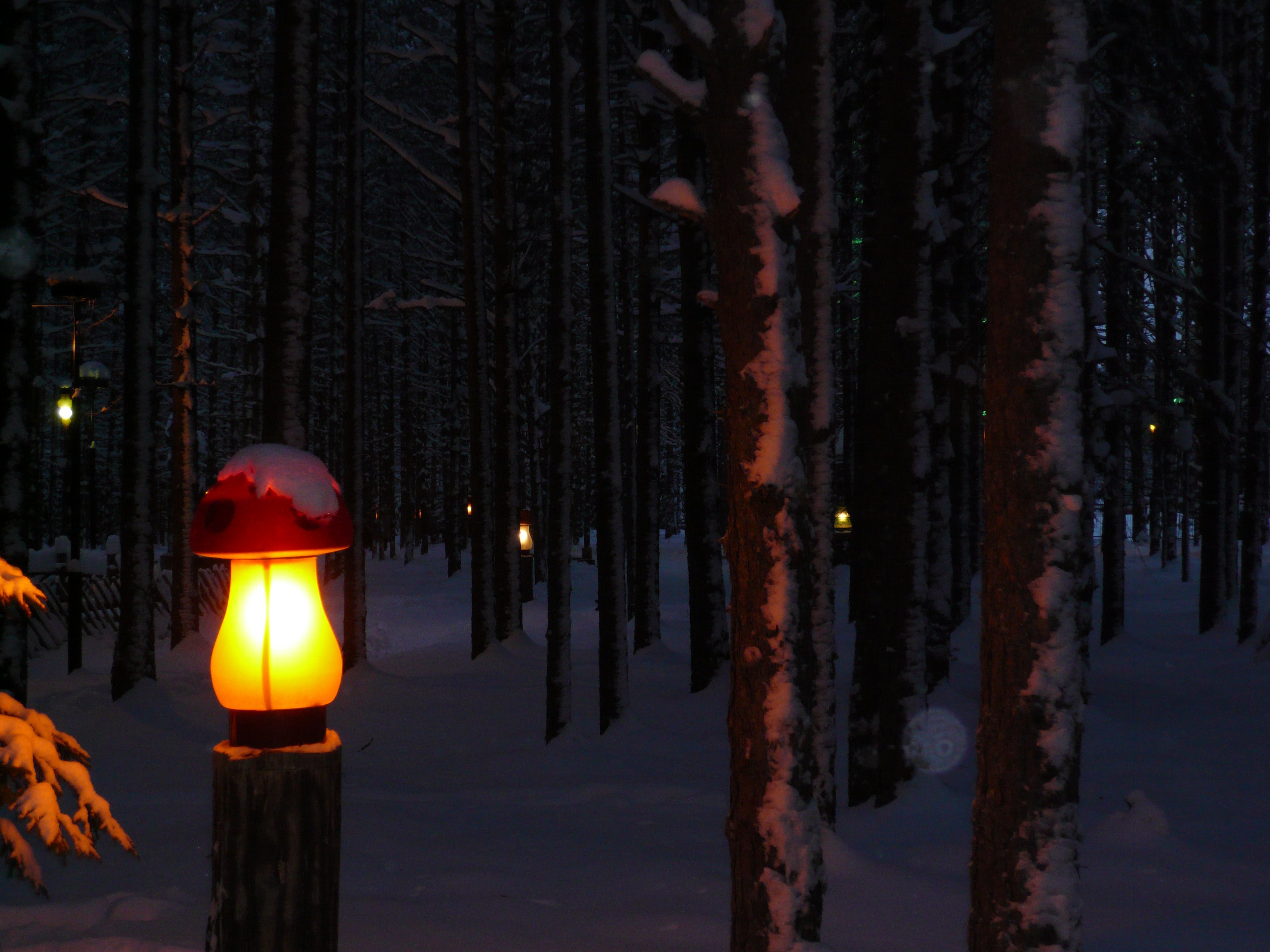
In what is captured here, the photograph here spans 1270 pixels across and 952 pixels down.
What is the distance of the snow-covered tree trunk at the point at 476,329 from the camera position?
1486cm

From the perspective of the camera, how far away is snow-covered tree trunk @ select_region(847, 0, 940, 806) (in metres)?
7.78

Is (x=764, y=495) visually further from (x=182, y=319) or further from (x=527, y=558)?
(x=527, y=558)

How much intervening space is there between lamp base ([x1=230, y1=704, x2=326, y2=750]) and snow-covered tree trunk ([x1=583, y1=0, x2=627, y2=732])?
25.5 ft

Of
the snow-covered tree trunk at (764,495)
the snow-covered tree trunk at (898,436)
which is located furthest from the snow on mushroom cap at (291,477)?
the snow-covered tree trunk at (898,436)

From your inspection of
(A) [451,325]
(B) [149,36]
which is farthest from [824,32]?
(A) [451,325]

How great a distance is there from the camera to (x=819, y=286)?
6539 millimetres

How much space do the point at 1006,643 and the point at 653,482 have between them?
11470 mm

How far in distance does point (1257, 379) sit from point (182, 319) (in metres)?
15.9

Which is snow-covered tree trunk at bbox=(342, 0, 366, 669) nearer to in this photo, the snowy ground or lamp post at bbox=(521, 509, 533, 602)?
the snowy ground

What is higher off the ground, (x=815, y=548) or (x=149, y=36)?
(x=149, y=36)

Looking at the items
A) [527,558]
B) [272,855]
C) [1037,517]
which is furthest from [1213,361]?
[272,855]

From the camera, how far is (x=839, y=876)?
19.7 feet

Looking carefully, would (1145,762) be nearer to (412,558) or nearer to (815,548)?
(815,548)

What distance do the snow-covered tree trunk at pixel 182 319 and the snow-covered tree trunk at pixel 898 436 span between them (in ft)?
35.7
